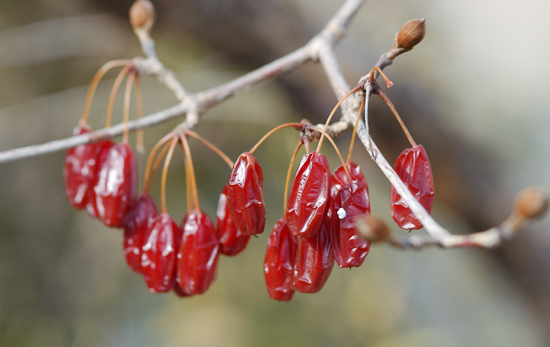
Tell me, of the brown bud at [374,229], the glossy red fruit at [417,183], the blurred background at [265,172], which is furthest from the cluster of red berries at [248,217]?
the blurred background at [265,172]

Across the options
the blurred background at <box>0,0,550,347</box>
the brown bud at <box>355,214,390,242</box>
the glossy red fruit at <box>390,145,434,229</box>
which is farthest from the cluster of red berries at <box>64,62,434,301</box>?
the blurred background at <box>0,0,550,347</box>

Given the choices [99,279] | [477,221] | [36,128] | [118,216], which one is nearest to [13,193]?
[36,128]

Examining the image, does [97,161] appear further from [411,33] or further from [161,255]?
[411,33]

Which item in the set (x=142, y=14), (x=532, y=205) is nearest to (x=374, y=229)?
(x=532, y=205)

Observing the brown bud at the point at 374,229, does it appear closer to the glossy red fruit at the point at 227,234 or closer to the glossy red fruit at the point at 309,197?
the glossy red fruit at the point at 309,197

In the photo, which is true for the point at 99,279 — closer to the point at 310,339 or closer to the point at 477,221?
the point at 310,339

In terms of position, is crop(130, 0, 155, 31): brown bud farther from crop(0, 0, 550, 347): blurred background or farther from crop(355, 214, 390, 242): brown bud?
crop(355, 214, 390, 242): brown bud

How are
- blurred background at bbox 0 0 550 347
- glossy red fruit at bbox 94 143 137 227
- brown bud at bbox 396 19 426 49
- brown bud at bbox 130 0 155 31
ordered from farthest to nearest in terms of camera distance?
A: blurred background at bbox 0 0 550 347, brown bud at bbox 130 0 155 31, glossy red fruit at bbox 94 143 137 227, brown bud at bbox 396 19 426 49
